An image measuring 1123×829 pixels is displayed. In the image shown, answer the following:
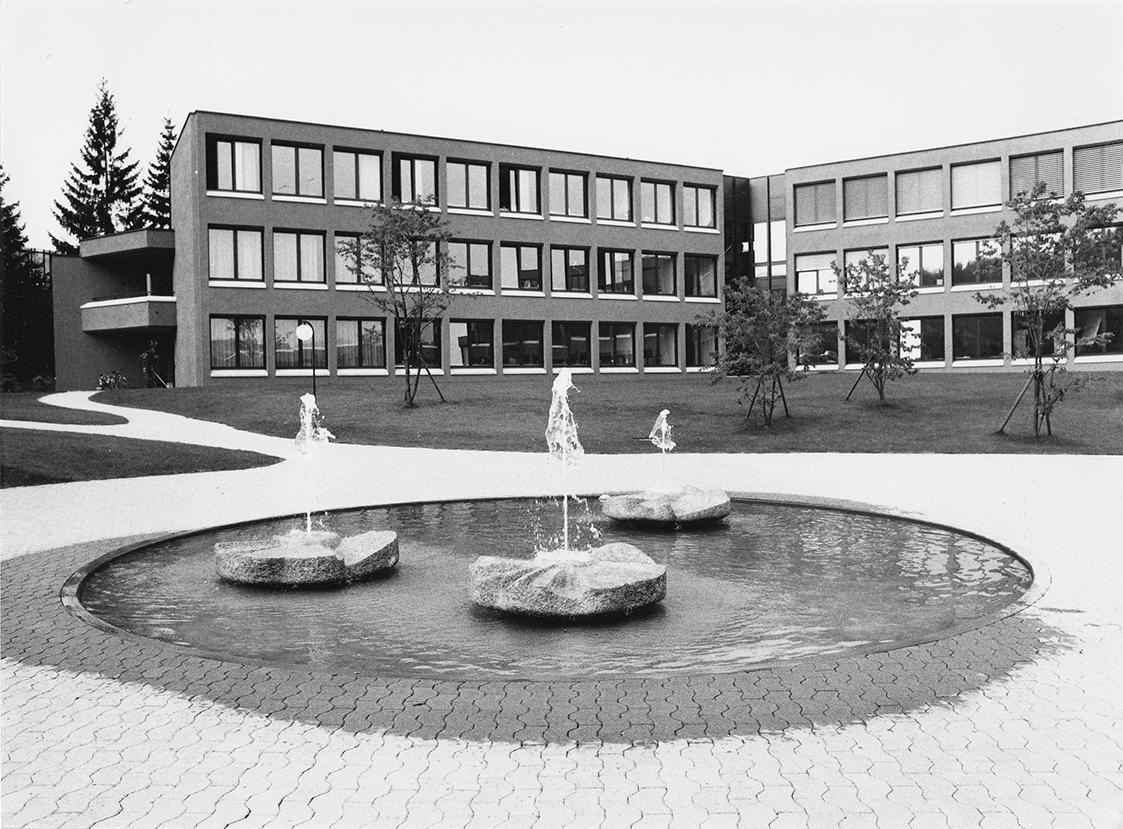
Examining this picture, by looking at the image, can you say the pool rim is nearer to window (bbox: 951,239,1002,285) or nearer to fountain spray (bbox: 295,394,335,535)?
fountain spray (bbox: 295,394,335,535)

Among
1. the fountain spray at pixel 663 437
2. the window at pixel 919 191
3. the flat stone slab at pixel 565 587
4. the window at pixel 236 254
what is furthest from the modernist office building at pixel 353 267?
the flat stone slab at pixel 565 587

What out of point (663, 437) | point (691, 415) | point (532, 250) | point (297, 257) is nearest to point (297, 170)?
point (297, 257)

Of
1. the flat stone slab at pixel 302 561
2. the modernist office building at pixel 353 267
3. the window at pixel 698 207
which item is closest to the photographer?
the flat stone slab at pixel 302 561

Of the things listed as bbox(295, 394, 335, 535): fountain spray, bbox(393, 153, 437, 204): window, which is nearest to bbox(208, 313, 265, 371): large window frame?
bbox(393, 153, 437, 204): window

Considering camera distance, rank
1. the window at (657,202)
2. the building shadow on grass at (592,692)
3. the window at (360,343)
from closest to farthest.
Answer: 1. the building shadow on grass at (592,692)
2. the window at (360,343)
3. the window at (657,202)

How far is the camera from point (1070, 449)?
2356 cm

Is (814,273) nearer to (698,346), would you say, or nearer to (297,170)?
(698,346)

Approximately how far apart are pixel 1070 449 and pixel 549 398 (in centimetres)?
1745

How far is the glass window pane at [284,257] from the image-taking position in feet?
143

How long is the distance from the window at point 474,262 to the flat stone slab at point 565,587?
4061cm

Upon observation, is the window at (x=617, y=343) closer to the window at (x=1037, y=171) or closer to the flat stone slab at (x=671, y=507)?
the window at (x=1037, y=171)

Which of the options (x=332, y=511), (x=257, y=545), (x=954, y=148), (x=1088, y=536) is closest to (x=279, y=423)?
(x=332, y=511)

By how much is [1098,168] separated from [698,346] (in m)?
21.7

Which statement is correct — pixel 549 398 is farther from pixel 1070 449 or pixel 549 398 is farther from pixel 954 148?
pixel 954 148
